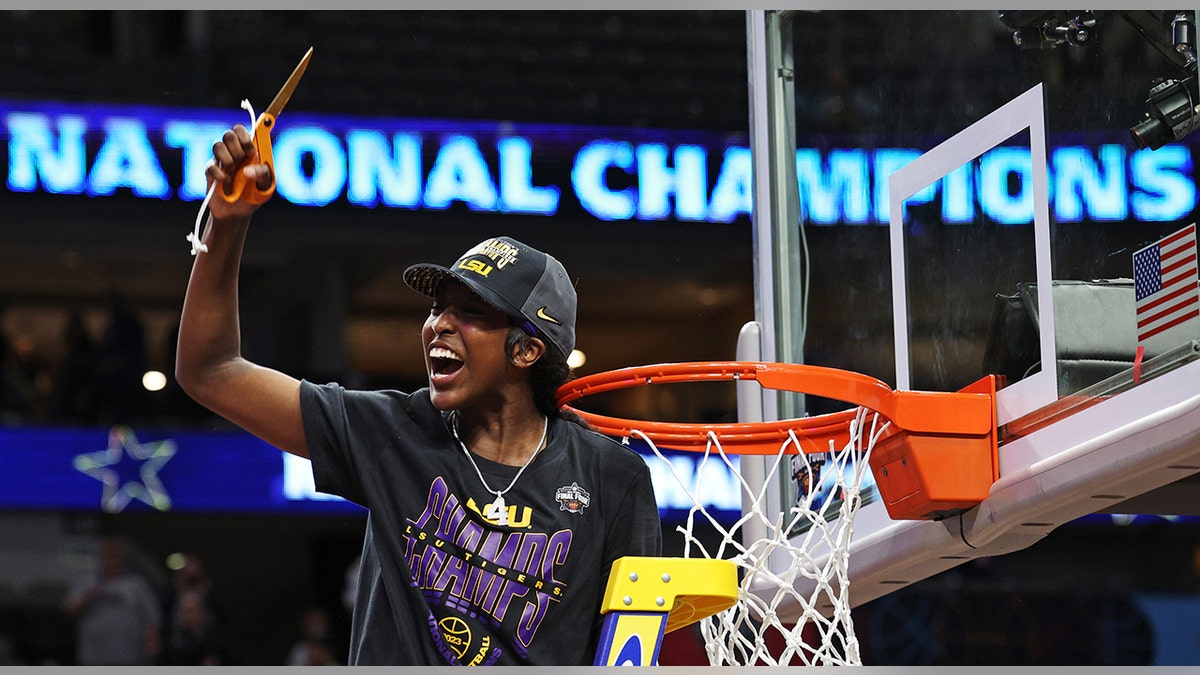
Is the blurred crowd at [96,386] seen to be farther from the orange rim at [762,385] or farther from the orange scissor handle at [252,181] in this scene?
the orange scissor handle at [252,181]

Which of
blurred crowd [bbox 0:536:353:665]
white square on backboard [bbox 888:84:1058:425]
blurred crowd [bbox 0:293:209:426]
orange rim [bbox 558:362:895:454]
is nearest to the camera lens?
white square on backboard [bbox 888:84:1058:425]

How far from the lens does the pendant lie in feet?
8.73

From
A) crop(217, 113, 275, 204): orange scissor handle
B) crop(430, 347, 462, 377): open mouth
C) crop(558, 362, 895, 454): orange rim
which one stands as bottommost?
crop(558, 362, 895, 454): orange rim

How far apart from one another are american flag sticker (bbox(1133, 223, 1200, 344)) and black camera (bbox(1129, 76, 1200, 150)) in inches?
6.9

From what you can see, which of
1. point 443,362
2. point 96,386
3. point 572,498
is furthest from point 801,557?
point 96,386

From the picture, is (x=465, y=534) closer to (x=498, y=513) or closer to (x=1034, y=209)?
(x=498, y=513)

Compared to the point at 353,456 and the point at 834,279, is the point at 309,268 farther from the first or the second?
the point at 353,456

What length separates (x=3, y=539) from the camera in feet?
32.7

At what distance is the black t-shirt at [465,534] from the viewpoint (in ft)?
8.55

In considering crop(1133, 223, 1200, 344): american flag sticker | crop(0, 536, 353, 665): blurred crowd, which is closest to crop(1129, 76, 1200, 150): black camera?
crop(1133, 223, 1200, 344): american flag sticker

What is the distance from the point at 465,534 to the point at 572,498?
0.62 feet

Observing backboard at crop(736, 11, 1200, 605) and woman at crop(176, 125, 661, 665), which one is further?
backboard at crop(736, 11, 1200, 605)

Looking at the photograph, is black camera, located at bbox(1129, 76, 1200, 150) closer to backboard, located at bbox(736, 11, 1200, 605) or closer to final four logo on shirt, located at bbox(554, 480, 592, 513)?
backboard, located at bbox(736, 11, 1200, 605)

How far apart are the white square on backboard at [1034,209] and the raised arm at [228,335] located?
1335 mm
